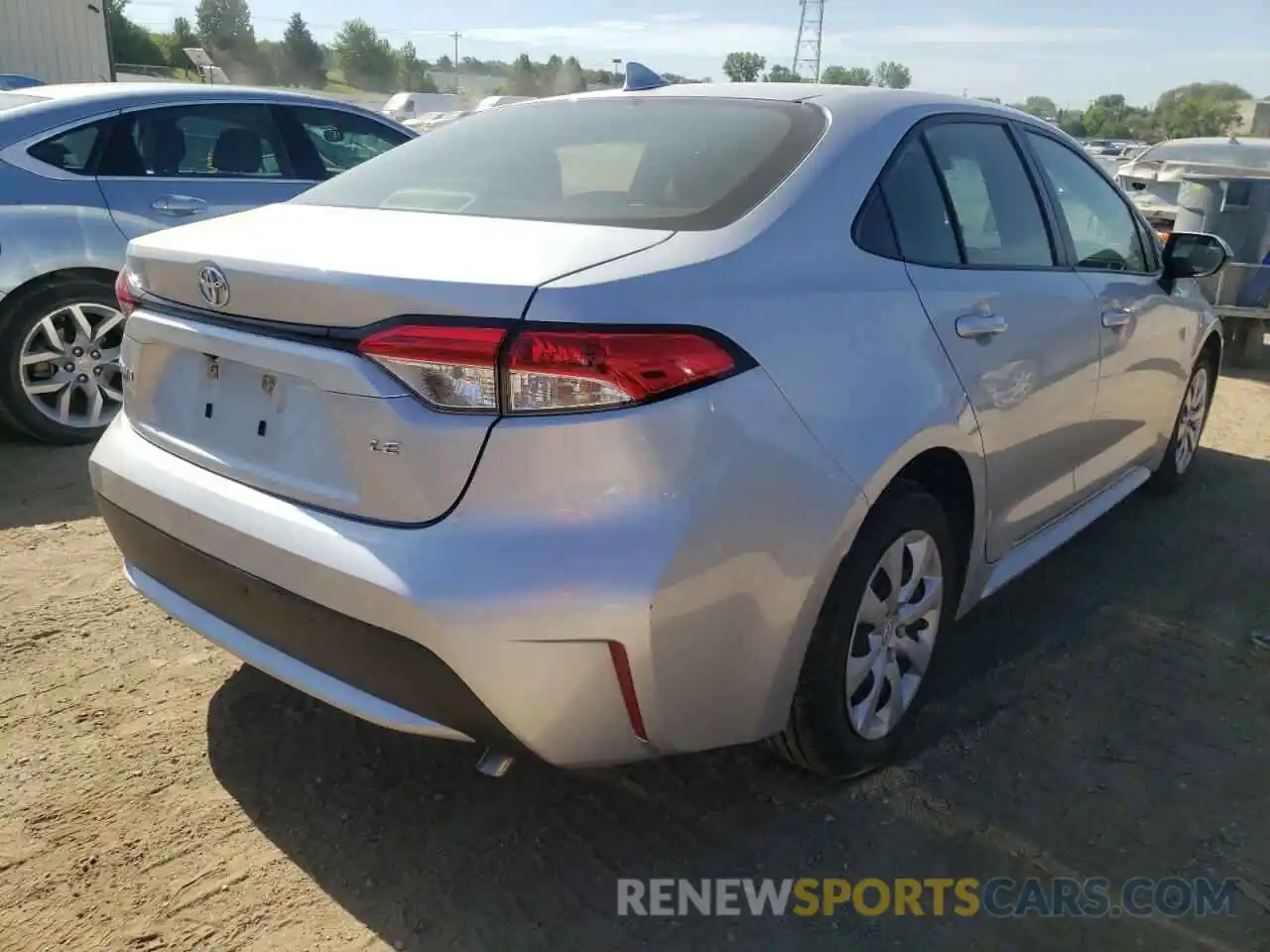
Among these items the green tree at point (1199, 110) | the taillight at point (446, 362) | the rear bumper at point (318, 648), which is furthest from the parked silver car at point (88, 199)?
the green tree at point (1199, 110)

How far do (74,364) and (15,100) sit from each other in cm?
132

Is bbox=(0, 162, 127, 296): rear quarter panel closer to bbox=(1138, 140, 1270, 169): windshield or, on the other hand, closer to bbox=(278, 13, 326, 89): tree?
bbox=(1138, 140, 1270, 169): windshield

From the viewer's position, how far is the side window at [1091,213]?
3.46 m

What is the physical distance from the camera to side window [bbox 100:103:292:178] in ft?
16.6

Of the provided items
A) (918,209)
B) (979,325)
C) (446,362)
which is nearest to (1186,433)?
(979,325)

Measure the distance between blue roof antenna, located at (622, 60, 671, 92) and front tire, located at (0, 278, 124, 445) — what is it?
267 centimetres

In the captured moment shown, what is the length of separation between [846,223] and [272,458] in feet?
4.38

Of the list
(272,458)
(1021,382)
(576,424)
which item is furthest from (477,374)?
(1021,382)

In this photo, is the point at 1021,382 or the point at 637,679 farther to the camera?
the point at 1021,382

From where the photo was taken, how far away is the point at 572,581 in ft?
5.97

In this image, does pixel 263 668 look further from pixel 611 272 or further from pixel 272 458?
pixel 611 272

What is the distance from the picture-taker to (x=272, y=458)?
2.10 metres

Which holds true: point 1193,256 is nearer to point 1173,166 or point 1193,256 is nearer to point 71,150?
point 71,150

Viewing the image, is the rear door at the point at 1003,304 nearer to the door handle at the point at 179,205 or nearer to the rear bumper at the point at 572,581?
the rear bumper at the point at 572,581
